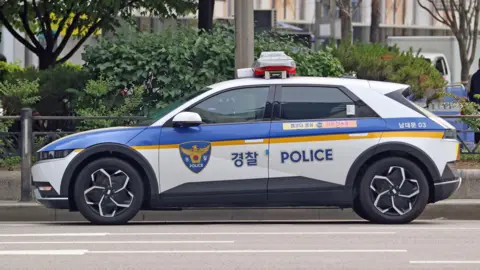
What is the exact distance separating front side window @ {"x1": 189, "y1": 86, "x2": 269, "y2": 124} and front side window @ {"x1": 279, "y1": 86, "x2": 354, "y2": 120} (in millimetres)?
222

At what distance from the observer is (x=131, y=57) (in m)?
15.9

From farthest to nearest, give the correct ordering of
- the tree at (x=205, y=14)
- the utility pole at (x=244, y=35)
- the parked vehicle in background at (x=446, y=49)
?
the parked vehicle in background at (x=446, y=49) → the tree at (x=205, y=14) → the utility pole at (x=244, y=35)

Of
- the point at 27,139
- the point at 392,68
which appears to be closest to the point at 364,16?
the point at 392,68

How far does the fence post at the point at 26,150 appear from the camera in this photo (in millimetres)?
13942

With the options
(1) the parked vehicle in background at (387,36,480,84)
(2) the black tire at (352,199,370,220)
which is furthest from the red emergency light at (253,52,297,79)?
(1) the parked vehicle in background at (387,36,480,84)

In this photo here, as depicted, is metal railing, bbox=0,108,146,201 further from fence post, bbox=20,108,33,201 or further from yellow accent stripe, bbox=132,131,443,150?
yellow accent stripe, bbox=132,131,443,150

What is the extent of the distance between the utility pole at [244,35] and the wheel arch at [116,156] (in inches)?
128

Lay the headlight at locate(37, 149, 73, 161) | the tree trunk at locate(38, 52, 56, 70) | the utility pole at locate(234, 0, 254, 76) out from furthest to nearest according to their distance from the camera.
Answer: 1. the tree trunk at locate(38, 52, 56, 70)
2. the utility pole at locate(234, 0, 254, 76)
3. the headlight at locate(37, 149, 73, 161)

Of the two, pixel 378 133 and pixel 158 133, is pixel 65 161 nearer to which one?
pixel 158 133

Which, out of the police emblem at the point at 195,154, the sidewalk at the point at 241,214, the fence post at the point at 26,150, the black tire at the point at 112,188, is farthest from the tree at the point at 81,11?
the police emblem at the point at 195,154

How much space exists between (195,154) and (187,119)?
36cm

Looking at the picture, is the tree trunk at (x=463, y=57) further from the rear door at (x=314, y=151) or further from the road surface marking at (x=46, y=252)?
the road surface marking at (x=46, y=252)

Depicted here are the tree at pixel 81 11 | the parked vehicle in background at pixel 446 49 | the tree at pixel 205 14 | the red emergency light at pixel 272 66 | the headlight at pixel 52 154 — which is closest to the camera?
the headlight at pixel 52 154

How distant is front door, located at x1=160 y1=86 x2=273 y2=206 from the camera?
11727mm
